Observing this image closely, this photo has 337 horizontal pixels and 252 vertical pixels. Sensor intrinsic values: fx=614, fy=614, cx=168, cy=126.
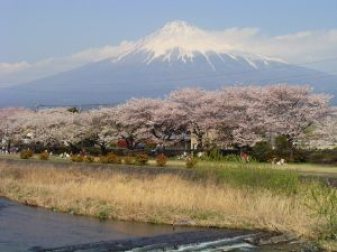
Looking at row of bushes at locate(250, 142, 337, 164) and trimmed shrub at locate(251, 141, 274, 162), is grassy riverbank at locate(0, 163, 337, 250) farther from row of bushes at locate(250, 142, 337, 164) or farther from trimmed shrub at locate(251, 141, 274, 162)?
row of bushes at locate(250, 142, 337, 164)

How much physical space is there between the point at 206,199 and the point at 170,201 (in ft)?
3.63

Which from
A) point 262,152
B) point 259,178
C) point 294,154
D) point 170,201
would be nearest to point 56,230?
point 170,201

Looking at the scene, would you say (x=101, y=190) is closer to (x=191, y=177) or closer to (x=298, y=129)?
(x=191, y=177)

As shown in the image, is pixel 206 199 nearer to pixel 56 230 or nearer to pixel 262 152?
pixel 56 230

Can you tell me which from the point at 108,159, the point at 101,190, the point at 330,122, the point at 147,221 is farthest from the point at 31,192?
the point at 330,122

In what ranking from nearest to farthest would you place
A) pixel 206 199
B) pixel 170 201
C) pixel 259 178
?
pixel 259 178 < pixel 206 199 < pixel 170 201

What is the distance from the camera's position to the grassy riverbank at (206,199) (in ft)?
49.0

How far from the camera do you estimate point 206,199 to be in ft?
57.7

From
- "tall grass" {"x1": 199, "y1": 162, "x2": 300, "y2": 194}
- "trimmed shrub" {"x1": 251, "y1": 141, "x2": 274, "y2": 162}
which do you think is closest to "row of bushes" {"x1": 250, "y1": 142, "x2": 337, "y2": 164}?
"trimmed shrub" {"x1": 251, "y1": 141, "x2": 274, "y2": 162}

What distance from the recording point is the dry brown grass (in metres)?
15.3

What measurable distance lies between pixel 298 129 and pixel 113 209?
83.3 ft

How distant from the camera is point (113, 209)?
17875 millimetres

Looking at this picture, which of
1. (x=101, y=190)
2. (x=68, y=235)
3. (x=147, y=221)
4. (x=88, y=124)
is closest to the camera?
(x=68, y=235)

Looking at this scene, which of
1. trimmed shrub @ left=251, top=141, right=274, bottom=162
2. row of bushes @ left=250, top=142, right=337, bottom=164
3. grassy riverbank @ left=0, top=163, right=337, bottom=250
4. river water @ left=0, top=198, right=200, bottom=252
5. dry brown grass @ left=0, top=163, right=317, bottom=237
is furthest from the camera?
trimmed shrub @ left=251, top=141, right=274, bottom=162
